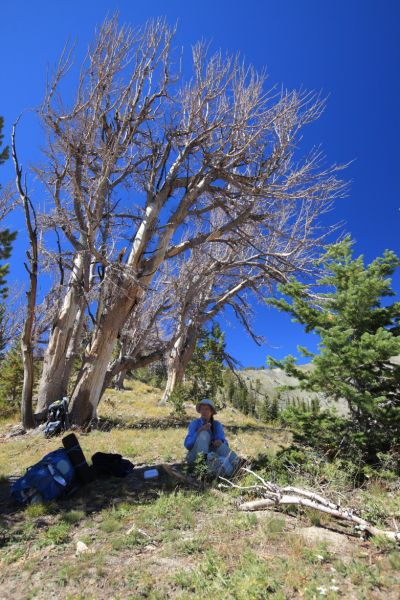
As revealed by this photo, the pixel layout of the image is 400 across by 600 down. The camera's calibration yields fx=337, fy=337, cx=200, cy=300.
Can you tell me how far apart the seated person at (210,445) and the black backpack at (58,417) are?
4.13 meters

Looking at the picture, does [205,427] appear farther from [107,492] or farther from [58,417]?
[58,417]

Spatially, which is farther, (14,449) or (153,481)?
(14,449)

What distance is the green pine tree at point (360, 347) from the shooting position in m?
4.45

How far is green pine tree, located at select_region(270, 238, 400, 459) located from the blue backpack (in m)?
3.33

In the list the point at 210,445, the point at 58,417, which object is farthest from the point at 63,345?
the point at 210,445

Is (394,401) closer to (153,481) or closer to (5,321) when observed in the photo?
(153,481)

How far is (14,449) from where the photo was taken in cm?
681

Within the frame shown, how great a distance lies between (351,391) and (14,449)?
21.3 feet

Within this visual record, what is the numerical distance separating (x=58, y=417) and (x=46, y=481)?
4.47 m

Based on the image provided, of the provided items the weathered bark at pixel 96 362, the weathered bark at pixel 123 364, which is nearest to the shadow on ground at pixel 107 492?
the weathered bark at pixel 96 362

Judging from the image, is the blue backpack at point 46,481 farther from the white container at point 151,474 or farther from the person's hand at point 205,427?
the person's hand at point 205,427

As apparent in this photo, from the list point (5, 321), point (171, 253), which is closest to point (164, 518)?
point (171, 253)

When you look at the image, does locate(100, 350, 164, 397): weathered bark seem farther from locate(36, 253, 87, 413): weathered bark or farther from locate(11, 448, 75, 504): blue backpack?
locate(11, 448, 75, 504): blue backpack

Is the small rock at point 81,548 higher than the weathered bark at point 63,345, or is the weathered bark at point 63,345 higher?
the weathered bark at point 63,345
